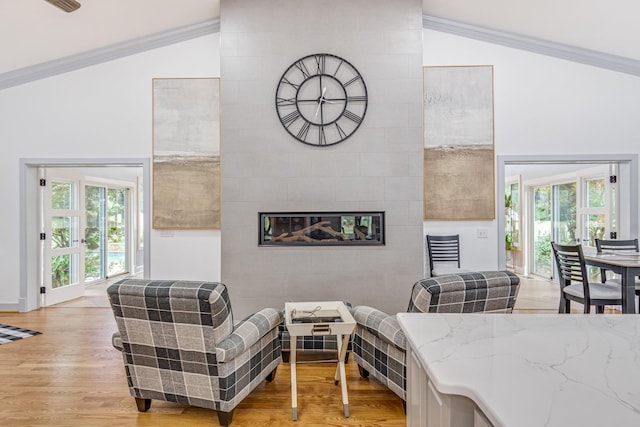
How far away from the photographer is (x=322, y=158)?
405 centimetres

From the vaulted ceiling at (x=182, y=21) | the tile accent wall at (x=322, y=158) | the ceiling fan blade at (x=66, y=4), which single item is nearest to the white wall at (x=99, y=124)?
the vaulted ceiling at (x=182, y=21)

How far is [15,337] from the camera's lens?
12.6 feet

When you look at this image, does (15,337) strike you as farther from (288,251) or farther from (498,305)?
(498,305)

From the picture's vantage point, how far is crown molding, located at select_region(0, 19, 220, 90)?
4723mm

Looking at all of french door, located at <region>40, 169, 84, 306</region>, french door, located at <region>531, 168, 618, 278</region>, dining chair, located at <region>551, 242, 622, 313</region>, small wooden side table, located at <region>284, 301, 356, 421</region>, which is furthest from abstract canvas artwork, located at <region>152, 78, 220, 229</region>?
french door, located at <region>531, 168, 618, 278</region>

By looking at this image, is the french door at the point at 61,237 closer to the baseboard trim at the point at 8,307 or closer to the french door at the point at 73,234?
the french door at the point at 73,234

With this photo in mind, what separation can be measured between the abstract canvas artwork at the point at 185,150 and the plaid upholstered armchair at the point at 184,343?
2617mm

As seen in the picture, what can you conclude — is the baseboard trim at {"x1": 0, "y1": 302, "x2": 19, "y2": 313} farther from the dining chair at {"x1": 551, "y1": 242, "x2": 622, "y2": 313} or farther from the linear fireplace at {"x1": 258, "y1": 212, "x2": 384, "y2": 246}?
the dining chair at {"x1": 551, "y1": 242, "x2": 622, "y2": 313}

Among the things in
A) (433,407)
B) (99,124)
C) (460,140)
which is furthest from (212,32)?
(433,407)

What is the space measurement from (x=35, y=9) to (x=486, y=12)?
4574mm

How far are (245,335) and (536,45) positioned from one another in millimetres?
4705

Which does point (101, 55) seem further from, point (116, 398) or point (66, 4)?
point (116, 398)

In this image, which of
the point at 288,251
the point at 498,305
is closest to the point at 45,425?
the point at 288,251

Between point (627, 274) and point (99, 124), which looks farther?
point (99, 124)
